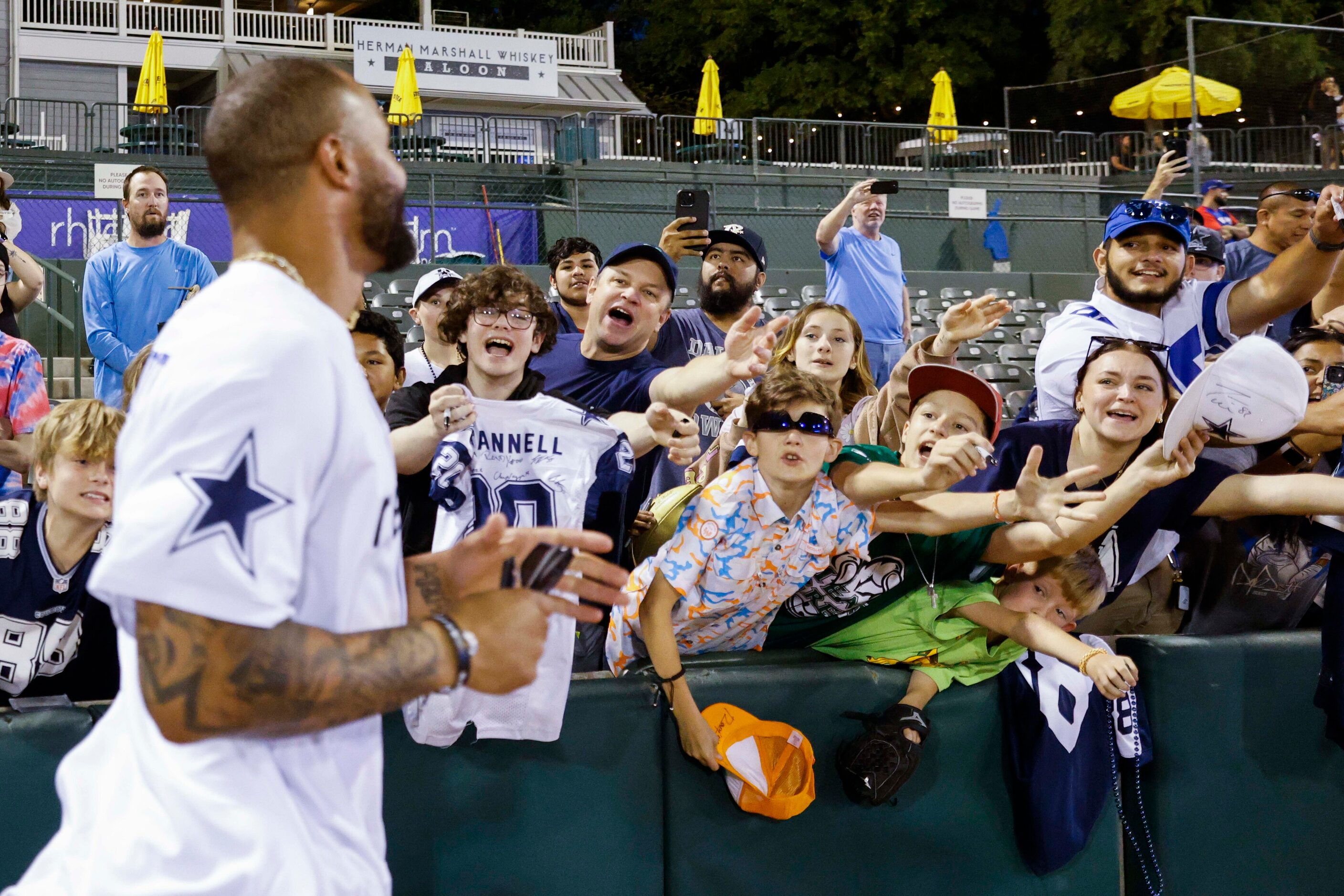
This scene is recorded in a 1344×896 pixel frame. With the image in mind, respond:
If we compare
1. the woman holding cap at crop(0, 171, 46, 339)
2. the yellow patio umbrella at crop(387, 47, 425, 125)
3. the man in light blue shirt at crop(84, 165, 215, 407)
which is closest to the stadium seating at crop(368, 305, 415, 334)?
the man in light blue shirt at crop(84, 165, 215, 407)

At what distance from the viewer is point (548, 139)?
19203 mm

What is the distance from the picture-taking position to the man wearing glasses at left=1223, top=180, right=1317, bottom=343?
16.5 ft

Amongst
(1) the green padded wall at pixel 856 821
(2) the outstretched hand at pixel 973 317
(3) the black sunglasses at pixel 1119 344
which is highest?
(2) the outstretched hand at pixel 973 317

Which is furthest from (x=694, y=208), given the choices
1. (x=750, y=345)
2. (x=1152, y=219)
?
(x=750, y=345)

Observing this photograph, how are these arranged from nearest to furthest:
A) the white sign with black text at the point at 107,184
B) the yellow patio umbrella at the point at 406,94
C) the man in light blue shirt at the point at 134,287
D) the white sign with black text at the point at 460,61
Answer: the man in light blue shirt at the point at 134,287 → the white sign with black text at the point at 107,184 → the yellow patio umbrella at the point at 406,94 → the white sign with black text at the point at 460,61

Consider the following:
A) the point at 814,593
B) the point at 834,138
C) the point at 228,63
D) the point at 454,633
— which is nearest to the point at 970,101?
the point at 834,138

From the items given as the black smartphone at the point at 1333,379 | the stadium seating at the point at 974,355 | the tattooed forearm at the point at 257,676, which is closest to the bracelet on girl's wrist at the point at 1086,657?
the black smartphone at the point at 1333,379

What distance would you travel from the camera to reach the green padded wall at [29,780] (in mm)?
2871

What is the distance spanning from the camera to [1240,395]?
3.22m

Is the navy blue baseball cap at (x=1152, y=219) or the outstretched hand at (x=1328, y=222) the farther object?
the navy blue baseball cap at (x=1152, y=219)

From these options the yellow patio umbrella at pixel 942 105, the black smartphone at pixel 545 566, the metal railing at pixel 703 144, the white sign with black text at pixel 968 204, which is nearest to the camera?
the black smartphone at pixel 545 566

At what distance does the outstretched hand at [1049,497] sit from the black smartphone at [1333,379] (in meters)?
1.64

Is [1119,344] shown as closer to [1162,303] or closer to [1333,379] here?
[1162,303]

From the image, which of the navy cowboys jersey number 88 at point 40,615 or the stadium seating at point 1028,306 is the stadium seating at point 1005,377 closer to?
the stadium seating at point 1028,306
